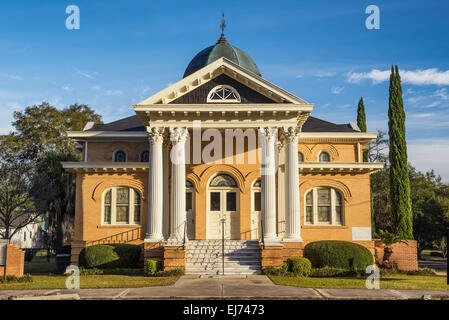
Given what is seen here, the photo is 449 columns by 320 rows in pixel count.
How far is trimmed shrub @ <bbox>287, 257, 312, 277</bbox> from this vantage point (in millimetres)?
19922

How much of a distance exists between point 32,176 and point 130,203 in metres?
12.1

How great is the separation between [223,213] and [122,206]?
5.76 metres

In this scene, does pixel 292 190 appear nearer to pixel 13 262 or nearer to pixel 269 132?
pixel 269 132

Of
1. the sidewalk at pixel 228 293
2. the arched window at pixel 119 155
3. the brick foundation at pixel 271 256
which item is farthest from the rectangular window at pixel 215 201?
the sidewalk at pixel 228 293

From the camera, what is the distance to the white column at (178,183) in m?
21.6

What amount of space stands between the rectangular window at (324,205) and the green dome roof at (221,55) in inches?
434

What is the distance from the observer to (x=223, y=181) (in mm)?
25266

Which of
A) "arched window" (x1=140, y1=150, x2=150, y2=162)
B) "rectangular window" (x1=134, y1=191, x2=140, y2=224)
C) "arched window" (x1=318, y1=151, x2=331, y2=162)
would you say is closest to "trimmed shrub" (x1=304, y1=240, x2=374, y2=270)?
"arched window" (x1=318, y1=151, x2=331, y2=162)

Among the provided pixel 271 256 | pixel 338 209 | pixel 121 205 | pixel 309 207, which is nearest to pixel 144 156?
pixel 121 205

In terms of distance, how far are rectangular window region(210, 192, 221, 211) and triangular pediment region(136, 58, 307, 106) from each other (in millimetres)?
5561

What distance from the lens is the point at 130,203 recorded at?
25.8 metres

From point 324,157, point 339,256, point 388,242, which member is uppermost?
A: point 324,157

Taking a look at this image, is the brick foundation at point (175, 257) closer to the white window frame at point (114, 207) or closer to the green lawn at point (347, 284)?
the green lawn at point (347, 284)
